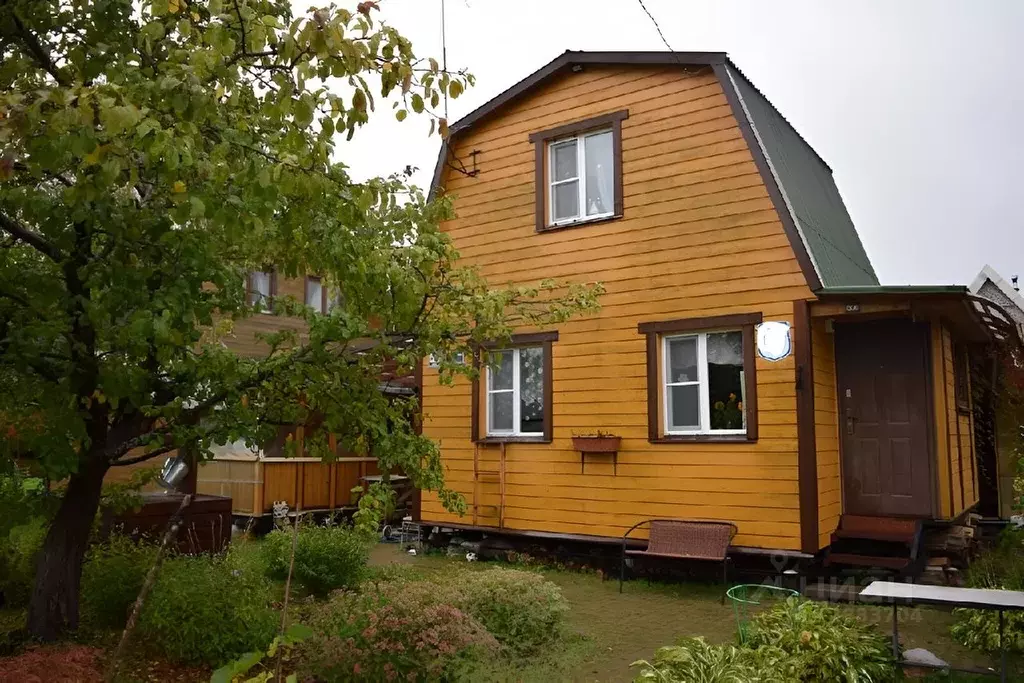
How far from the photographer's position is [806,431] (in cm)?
961

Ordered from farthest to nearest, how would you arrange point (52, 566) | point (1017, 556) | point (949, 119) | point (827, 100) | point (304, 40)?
point (949, 119) < point (827, 100) < point (1017, 556) < point (52, 566) < point (304, 40)

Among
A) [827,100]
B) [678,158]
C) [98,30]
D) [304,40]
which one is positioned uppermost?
[827,100]

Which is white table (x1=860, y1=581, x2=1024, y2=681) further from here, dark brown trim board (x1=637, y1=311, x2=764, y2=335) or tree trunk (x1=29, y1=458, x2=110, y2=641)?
tree trunk (x1=29, y1=458, x2=110, y2=641)

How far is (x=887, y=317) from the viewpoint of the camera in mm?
10242

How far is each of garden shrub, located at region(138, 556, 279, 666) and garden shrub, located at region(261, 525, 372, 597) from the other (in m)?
2.17

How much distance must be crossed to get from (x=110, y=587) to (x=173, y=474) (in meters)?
5.04

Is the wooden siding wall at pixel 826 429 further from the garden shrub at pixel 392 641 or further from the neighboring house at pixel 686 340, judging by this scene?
the garden shrub at pixel 392 641

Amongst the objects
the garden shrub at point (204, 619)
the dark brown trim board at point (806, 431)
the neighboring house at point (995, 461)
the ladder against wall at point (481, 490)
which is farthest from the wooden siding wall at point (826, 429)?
the garden shrub at point (204, 619)

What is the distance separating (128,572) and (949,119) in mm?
20989

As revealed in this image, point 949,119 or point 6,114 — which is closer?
point 6,114

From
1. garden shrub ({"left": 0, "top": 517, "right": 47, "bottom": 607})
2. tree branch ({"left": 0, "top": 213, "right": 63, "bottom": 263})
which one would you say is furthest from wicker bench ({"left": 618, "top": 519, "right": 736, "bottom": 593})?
tree branch ({"left": 0, "top": 213, "right": 63, "bottom": 263})

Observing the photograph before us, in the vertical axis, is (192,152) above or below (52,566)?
above

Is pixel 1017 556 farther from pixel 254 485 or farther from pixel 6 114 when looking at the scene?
pixel 254 485

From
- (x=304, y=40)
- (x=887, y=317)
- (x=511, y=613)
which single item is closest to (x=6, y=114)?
(x=304, y=40)
